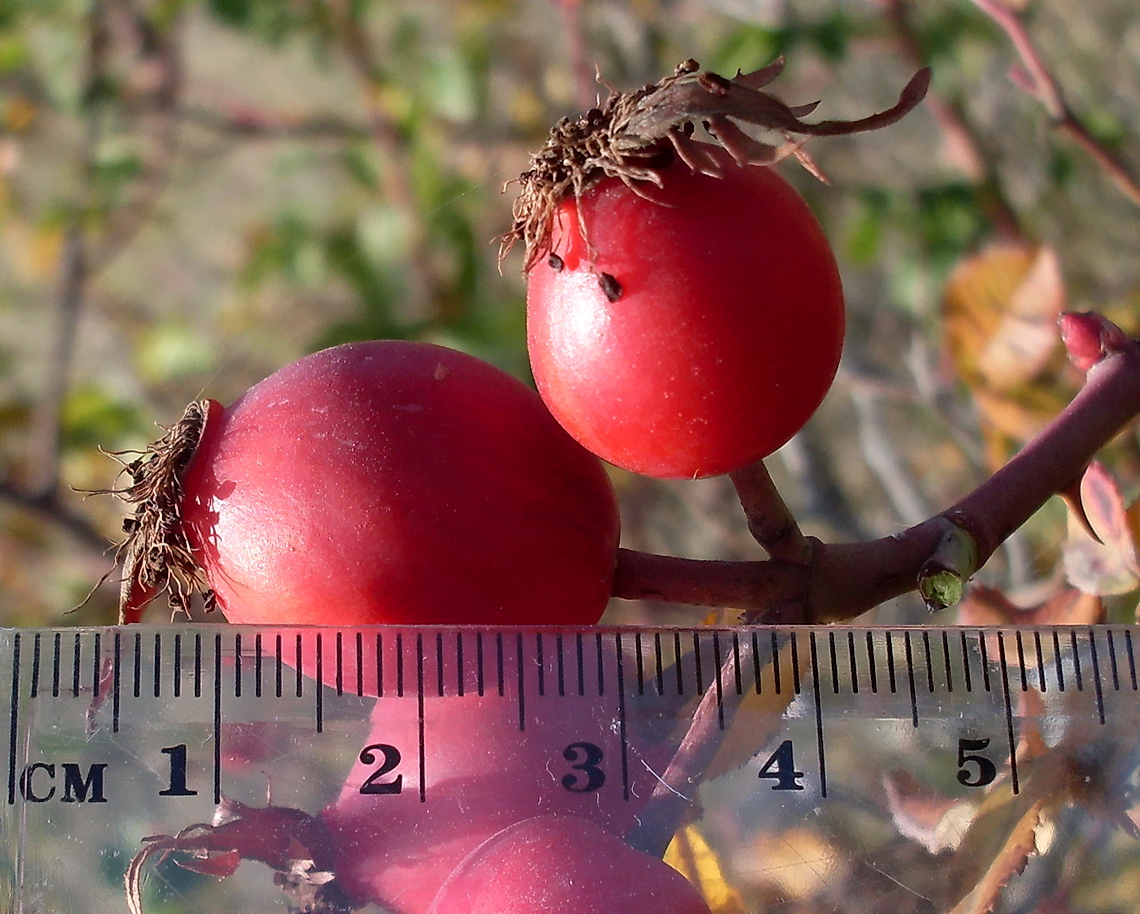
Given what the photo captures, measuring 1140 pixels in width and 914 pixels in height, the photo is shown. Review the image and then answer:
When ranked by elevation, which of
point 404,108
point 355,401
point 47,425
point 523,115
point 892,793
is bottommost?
point 892,793

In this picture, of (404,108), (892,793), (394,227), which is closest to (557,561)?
(892,793)

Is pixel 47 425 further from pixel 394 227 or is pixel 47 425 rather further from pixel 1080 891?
pixel 1080 891

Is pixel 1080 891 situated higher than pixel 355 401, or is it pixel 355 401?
pixel 355 401

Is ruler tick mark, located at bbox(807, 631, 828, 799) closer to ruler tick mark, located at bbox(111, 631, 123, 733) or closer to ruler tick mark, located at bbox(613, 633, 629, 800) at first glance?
ruler tick mark, located at bbox(613, 633, 629, 800)

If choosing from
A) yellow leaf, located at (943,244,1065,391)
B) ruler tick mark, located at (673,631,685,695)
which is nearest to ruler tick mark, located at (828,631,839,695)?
ruler tick mark, located at (673,631,685,695)

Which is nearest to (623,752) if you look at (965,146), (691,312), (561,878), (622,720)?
(622,720)

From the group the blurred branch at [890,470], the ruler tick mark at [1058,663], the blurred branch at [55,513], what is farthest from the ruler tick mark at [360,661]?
the blurred branch at [890,470]

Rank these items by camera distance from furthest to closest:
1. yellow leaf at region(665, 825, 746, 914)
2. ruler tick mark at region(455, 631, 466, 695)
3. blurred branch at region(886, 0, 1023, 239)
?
blurred branch at region(886, 0, 1023, 239), ruler tick mark at region(455, 631, 466, 695), yellow leaf at region(665, 825, 746, 914)
